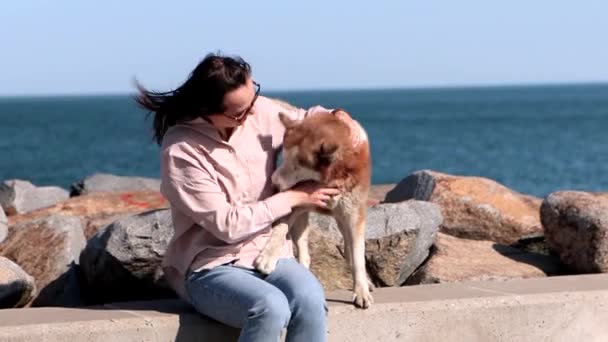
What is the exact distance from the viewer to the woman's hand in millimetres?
4859

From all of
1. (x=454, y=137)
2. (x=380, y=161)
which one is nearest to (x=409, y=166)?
(x=380, y=161)

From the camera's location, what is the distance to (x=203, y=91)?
4656 mm

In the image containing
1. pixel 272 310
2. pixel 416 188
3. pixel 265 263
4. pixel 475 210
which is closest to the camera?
pixel 272 310

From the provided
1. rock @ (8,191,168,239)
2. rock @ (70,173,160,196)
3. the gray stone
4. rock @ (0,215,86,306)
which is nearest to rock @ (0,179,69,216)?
rock @ (70,173,160,196)

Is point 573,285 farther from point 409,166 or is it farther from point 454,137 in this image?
point 454,137

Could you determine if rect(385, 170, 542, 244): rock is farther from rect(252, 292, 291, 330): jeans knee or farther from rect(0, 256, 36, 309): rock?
rect(252, 292, 291, 330): jeans knee

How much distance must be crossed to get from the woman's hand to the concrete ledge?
0.49 meters

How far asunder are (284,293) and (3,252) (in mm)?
3104

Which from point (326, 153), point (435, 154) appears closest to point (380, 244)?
point (326, 153)

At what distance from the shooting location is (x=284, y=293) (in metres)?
4.55

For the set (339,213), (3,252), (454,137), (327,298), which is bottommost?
(454,137)

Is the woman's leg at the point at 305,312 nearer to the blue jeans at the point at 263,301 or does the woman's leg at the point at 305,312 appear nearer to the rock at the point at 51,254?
the blue jeans at the point at 263,301

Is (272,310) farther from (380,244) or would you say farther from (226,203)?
(380,244)

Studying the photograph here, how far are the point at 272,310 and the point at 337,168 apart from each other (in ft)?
3.00
